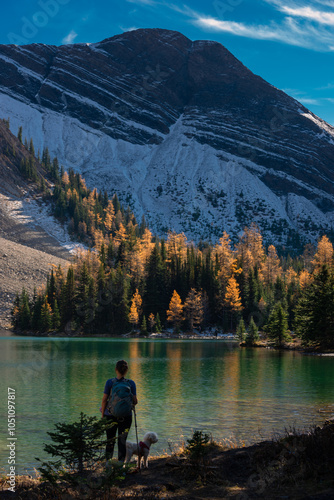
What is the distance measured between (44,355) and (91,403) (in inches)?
1251

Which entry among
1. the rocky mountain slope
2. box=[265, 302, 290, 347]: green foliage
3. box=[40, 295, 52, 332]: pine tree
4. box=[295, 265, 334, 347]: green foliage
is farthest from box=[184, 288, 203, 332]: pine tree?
the rocky mountain slope

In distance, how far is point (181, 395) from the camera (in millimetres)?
27859

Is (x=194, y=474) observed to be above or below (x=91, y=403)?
above

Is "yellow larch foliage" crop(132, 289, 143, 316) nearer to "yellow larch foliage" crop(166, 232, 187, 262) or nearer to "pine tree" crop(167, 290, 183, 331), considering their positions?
"pine tree" crop(167, 290, 183, 331)

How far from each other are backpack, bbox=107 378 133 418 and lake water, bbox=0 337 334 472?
524cm

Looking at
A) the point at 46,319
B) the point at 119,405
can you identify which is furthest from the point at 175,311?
the point at 119,405

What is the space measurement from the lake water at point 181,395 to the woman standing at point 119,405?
15.5ft

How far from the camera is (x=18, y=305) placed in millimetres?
115562

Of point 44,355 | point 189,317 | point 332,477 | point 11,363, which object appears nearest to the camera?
point 332,477

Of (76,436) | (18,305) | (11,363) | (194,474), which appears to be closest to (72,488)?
(76,436)

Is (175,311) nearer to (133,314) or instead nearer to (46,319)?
(133,314)

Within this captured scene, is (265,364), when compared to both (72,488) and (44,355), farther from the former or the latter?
(72,488)

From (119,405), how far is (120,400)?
0.39ft

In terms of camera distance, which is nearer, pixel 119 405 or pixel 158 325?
pixel 119 405
